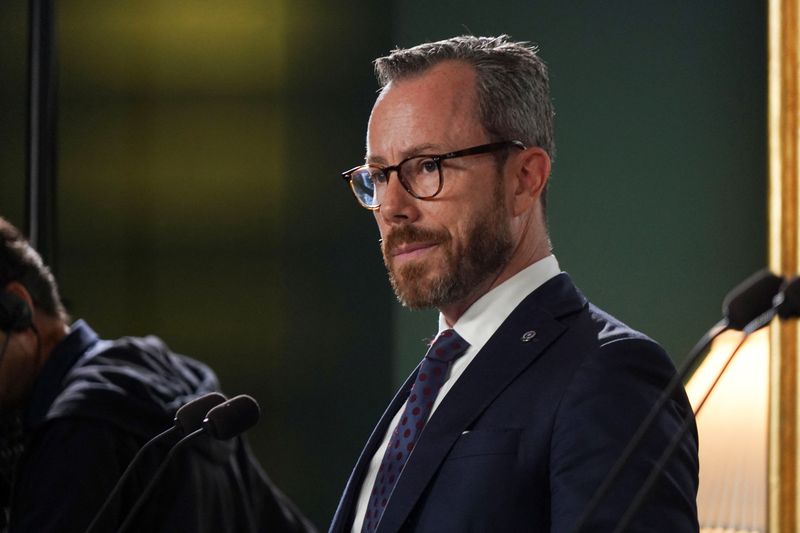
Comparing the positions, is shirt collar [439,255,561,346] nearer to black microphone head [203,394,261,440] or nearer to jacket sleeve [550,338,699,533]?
jacket sleeve [550,338,699,533]

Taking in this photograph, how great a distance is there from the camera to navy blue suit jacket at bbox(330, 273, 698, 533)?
1.27 metres

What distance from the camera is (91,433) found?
206cm

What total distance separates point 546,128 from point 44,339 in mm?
1166

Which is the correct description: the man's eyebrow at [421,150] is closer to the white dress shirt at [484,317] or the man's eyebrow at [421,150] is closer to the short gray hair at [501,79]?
the short gray hair at [501,79]

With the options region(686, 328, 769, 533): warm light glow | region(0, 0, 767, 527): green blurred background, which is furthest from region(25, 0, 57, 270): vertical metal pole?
region(686, 328, 769, 533): warm light glow

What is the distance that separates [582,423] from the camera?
4.33ft

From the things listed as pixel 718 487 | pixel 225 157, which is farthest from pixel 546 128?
Answer: pixel 225 157

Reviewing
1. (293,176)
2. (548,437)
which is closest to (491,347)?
(548,437)

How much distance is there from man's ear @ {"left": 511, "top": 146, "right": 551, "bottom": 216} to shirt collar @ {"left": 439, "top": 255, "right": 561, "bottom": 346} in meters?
0.09

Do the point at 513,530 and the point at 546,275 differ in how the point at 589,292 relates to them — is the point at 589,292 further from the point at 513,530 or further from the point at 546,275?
the point at 513,530

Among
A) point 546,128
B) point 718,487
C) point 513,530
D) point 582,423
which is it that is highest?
point 546,128

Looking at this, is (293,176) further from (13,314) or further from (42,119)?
(13,314)

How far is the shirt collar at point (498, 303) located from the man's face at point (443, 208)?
2 cm

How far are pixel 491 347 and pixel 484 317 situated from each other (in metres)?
0.08
